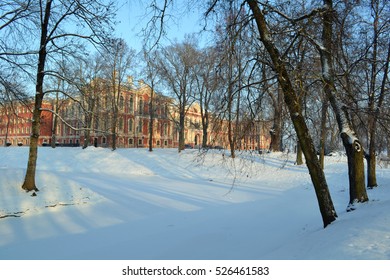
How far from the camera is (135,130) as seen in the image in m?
59.5

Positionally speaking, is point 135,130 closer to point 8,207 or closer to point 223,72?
point 8,207

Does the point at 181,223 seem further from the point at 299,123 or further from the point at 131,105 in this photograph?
the point at 131,105

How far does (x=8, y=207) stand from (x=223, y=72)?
9.18 meters

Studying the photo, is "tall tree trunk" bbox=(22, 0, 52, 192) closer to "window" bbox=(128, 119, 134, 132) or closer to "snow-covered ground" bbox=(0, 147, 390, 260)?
"snow-covered ground" bbox=(0, 147, 390, 260)

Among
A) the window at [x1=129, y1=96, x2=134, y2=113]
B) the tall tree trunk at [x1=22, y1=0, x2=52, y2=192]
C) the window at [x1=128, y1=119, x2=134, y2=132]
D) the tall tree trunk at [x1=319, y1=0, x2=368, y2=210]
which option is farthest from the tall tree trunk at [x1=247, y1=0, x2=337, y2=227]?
the window at [x1=128, y1=119, x2=134, y2=132]

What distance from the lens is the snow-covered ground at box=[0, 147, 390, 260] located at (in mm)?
5559

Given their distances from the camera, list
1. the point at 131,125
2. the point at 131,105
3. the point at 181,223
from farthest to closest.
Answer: the point at 131,125 < the point at 131,105 < the point at 181,223

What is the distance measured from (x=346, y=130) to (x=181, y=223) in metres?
5.76

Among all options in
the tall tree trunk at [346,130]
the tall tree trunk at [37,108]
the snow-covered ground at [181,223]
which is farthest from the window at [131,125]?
the tall tree trunk at [346,130]

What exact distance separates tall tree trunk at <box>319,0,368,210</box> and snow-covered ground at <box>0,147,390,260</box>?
0.55m

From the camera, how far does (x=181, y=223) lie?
9805 mm

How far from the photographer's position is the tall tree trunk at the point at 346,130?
7.73 meters

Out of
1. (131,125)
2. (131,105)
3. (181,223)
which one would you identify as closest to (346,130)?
(181,223)

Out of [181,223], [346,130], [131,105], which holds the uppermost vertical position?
[131,105]
